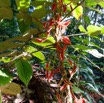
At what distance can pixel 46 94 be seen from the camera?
1.23 metres

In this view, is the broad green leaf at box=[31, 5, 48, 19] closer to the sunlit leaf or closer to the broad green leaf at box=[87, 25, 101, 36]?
the sunlit leaf

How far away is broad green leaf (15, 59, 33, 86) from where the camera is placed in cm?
67

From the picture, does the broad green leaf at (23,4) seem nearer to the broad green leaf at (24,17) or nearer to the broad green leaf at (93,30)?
the broad green leaf at (24,17)

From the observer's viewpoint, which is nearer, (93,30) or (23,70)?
(23,70)

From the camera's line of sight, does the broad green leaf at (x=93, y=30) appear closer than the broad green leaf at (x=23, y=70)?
No

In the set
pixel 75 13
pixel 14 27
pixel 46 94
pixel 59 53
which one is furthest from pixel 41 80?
pixel 14 27

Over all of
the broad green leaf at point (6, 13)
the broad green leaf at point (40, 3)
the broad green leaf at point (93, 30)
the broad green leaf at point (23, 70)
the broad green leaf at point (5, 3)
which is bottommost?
the broad green leaf at point (23, 70)

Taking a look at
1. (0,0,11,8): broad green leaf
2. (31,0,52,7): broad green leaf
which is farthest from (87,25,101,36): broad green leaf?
(0,0,11,8): broad green leaf

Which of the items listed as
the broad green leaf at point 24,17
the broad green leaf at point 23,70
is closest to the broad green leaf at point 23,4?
the broad green leaf at point 24,17

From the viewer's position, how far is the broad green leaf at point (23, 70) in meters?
0.67

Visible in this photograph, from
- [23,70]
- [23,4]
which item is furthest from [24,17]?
[23,70]

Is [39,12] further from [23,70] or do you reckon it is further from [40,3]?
[23,70]

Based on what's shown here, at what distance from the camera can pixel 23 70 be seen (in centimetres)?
67

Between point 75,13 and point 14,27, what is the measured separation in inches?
105
